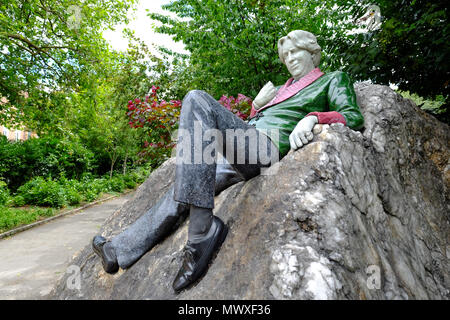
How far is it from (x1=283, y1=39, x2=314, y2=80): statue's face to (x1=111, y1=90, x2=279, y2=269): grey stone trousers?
35.6 inches

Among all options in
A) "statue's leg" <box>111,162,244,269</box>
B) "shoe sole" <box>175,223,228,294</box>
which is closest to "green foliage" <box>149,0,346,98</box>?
"statue's leg" <box>111,162,244,269</box>

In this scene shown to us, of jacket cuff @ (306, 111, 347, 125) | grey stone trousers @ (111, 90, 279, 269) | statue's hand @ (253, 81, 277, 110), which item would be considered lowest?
grey stone trousers @ (111, 90, 279, 269)

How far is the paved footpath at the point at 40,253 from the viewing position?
324cm

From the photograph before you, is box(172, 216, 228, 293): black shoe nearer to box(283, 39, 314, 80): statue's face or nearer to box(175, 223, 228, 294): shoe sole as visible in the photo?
box(175, 223, 228, 294): shoe sole

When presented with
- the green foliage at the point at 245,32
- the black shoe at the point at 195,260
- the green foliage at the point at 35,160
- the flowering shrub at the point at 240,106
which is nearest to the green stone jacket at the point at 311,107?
the black shoe at the point at 195,260

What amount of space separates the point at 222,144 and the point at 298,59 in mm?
1195

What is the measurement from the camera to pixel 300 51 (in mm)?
2467

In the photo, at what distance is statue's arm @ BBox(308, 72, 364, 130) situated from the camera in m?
1.90

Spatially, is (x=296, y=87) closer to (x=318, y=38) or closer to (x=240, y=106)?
(x=318, y=38)

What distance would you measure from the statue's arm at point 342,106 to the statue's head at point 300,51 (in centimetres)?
36

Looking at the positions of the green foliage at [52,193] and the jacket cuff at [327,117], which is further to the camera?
the green foliage at [52,193]

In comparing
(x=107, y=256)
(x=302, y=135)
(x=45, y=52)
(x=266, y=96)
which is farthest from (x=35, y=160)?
(x=302, y=135)

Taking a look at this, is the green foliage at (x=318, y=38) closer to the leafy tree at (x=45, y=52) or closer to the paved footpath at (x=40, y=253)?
the leafy tree at (x=45, y=52)
